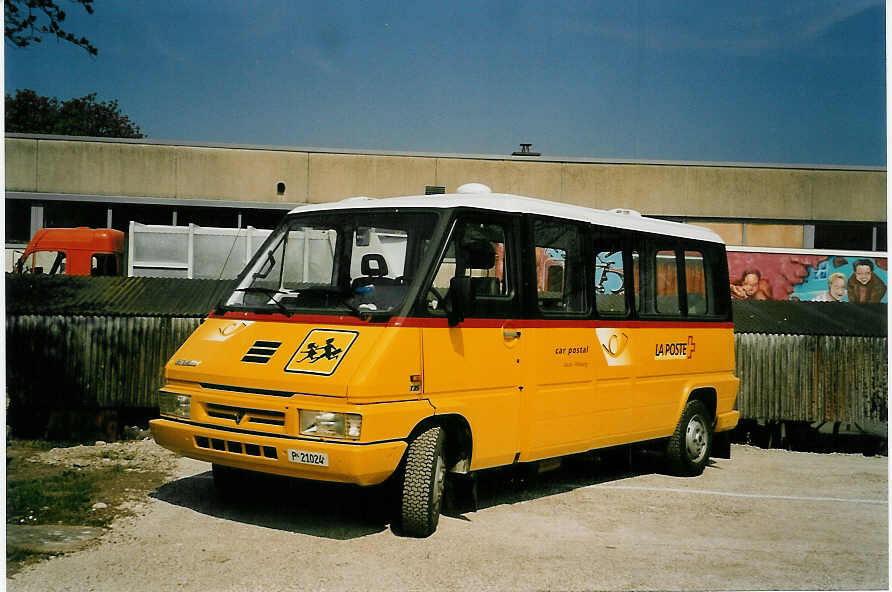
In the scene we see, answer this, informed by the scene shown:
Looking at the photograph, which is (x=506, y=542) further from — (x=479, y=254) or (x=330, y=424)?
(x=479, y=254)

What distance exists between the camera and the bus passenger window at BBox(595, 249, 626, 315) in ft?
29.6

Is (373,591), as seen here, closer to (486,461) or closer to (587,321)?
(486,461)

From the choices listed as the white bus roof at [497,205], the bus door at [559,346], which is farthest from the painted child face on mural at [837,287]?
the bus door at [559,346]

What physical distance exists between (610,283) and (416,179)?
14.9m

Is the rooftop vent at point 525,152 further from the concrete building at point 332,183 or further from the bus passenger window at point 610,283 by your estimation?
the bus passenger window at point 610,283

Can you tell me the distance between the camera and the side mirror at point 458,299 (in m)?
7.19

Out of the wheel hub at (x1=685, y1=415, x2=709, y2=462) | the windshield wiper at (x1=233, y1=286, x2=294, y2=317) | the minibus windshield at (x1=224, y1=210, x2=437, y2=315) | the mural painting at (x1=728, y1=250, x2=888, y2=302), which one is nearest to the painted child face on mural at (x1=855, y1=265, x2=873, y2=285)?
the mural painting at (x1=728, y1=250, x2=888, y2=302)

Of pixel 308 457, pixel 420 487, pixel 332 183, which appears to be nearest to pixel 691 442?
pixel 420 487

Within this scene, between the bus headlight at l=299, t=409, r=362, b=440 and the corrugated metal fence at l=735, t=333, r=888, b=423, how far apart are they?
8250 mm

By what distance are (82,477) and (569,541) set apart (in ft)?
15.5

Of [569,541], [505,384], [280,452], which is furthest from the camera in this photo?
[505,384]

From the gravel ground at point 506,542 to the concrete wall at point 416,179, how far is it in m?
14.8

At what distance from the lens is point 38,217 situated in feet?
76.0

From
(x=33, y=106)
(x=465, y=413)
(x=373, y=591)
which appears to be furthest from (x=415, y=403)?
(x=33, y=106)
